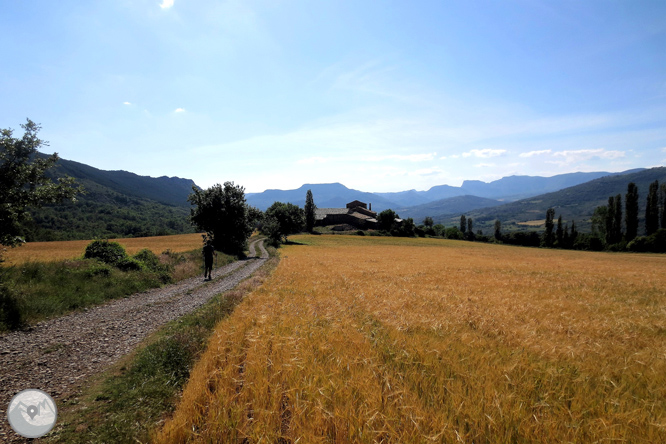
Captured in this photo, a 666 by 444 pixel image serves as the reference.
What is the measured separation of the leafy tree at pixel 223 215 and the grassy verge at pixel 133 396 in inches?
1316

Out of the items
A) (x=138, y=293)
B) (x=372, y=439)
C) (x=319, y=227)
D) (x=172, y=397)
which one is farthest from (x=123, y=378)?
(x=319, y=227)

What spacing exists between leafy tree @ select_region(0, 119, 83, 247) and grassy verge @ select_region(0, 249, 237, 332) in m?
2.03

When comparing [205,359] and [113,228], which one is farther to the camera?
[113,228]

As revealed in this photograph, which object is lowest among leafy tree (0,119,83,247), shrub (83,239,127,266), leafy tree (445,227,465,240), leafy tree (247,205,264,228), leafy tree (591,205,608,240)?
leafy tree (445,227,465,240)

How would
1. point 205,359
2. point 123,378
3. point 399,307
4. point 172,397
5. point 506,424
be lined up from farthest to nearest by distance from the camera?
point 399,307
point 123,378
point 205,359
point 172,397
point 506,424

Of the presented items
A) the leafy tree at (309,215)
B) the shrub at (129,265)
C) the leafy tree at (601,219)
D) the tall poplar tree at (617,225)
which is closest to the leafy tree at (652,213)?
the tall poplar tree at (617,225)

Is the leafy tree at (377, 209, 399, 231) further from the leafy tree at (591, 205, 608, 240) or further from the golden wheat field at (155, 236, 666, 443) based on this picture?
the golden wheat field at (155, 236, 666, 443)

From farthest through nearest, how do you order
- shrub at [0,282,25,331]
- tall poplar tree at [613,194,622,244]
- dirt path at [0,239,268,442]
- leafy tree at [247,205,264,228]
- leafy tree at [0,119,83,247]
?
tall poplar tree at [613,194,622,244], leafy tree at [247,205,264,228], leafy tree at [0,119,83,247], shrub at [0,282,25,331], dirt path at [0,239,268,442]

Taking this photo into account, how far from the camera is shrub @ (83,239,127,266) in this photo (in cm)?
1875

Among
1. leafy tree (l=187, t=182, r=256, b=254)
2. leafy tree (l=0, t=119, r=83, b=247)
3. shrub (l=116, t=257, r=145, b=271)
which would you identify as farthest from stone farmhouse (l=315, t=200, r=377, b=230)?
leafy tree (l=0, t=119, r=83, b=247)

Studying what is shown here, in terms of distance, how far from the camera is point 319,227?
4547 inches

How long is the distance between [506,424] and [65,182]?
18.6 meters

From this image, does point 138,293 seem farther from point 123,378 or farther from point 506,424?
point 506,424

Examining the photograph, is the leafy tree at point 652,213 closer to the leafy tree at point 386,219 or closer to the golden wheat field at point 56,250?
the leafy tree at point 386,219
